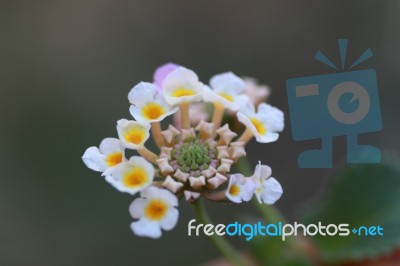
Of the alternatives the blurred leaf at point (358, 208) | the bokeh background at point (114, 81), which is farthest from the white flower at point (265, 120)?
the bokeh background at point (114, 81)

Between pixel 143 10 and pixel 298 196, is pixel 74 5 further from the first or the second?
pixel 298 196

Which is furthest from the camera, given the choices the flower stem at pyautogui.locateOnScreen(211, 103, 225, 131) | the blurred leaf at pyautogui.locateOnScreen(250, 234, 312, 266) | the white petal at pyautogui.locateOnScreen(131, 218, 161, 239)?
the blurred leaf at pyautogui.locateOnScreen(250, 234, 312, 266)

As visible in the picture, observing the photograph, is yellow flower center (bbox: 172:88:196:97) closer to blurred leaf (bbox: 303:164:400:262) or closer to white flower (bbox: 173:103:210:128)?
white flower (bbox: 173:103:210:128)

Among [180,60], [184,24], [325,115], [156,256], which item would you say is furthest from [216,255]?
[325,115]

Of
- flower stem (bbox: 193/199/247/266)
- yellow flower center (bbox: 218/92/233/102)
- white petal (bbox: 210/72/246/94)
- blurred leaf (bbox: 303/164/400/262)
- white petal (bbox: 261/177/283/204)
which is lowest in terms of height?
blurred leaf (bbox: 303/164/400/262)

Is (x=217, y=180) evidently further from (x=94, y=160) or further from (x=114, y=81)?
(x=114, y=81)

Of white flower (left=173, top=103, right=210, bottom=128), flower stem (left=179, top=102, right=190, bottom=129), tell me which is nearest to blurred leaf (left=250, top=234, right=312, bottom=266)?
white flower (left=173, top=103, right=210, bottom=128)

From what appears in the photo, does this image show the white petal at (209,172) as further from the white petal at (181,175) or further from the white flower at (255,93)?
the white flower at (255,93)
